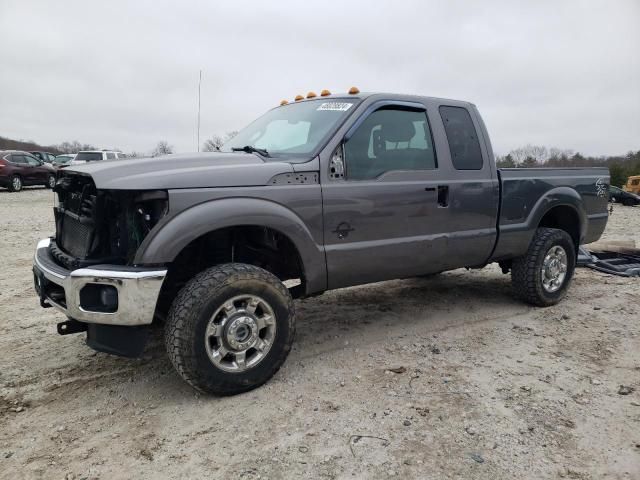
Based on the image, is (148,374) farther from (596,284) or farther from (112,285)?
(596,284)

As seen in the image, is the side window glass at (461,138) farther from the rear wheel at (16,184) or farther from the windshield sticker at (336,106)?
the rear wheel at (16,184)

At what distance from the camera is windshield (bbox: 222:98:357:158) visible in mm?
3691

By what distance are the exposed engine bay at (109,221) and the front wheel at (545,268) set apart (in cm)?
363

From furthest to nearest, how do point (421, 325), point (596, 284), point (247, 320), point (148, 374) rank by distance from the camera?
point (596, 284)
point (421, 325)
point (148, 374)
point (247, 320)

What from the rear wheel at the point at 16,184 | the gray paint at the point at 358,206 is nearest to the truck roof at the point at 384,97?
the gray paint at the point at 358,206

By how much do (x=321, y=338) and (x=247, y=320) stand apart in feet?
3.99

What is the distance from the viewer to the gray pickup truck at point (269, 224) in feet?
9.64

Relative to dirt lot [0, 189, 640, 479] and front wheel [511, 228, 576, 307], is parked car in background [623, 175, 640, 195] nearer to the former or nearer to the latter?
front wheel [511, 228, 576, 307]

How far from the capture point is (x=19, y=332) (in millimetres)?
4301

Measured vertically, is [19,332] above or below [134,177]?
below

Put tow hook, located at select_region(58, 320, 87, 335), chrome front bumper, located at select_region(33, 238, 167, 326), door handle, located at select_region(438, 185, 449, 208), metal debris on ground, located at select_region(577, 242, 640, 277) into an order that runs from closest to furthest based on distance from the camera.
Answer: chrome front bumper, located at select_region(33, 238, 167, 326)
tow hook, located at select_region(58, 320, 87, 335)
door handle, located at select_region(438, 185, 449, 208)
metal debris on ground, located at select_region(577, 242, 640, 277)

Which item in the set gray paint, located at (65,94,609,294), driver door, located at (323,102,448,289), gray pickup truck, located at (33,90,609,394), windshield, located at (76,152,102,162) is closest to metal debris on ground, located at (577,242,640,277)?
gray paint, located at (65,94,609,294)

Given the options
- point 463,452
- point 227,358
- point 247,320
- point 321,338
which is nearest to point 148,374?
point 227,358

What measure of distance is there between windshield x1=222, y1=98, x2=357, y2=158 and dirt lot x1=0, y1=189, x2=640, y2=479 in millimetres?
1590
